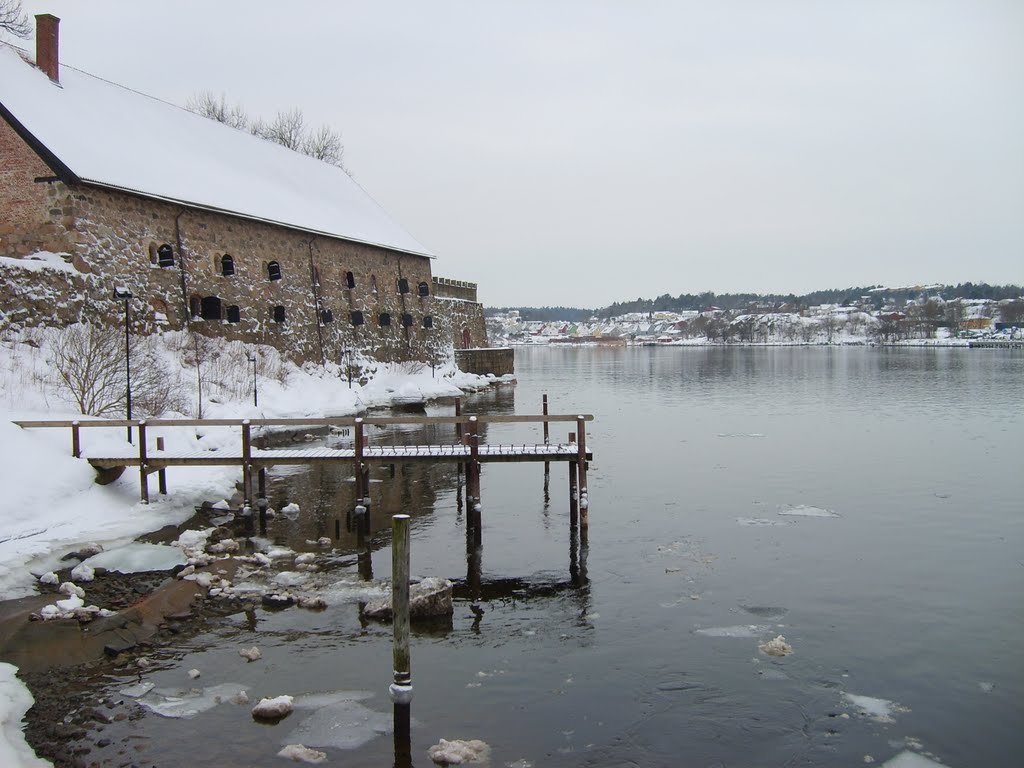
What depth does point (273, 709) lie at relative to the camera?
7.21 m

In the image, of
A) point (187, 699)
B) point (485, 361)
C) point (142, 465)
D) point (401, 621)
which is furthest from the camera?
point (485, 361)

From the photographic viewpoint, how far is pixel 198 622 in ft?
30.5

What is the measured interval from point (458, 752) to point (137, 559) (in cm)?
600

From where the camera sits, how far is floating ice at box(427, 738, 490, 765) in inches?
260

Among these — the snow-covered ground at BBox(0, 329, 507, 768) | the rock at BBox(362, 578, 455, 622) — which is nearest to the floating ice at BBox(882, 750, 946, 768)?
the rock at BBox(362, 578, 455, 622)

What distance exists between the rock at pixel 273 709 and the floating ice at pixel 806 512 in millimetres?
10198

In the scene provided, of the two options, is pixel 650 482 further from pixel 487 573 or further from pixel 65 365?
pixel 65 365

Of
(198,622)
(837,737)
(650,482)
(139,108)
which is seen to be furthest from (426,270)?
(837,737)

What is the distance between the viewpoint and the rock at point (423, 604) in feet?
31.3

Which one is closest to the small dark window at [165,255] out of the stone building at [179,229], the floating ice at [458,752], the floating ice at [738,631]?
the stone building at [179,229]

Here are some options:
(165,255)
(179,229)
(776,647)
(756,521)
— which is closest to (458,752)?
(776,647)

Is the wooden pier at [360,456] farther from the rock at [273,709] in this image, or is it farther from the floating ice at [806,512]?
the rock at [273,709]

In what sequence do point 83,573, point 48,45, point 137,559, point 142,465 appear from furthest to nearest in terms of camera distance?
point 48,45 → point 142,465 → point 137,559 → point 83,573

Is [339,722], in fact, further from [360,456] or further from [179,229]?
[179,229]
